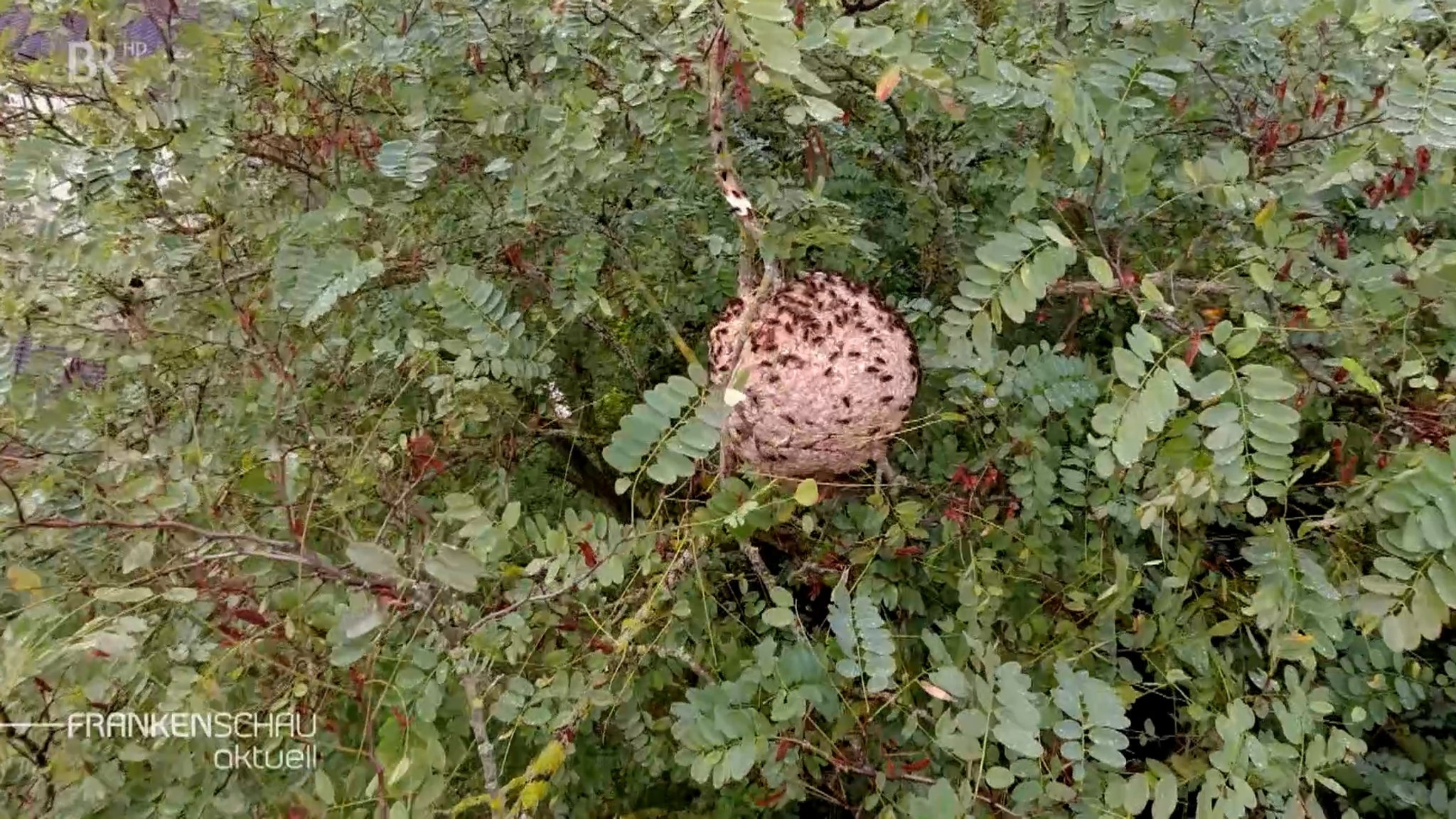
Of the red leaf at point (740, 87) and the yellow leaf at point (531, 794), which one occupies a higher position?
the red leaf at point (740, 87)

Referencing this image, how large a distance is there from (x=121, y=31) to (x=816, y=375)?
109cm

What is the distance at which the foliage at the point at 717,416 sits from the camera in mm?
835

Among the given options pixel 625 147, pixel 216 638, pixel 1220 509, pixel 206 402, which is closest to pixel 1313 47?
pixel 1220 509

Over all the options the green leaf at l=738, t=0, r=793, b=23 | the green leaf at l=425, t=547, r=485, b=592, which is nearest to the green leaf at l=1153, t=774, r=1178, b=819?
the green leaf at l=425, t=547, r=485, b=592

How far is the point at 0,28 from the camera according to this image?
1.25 m

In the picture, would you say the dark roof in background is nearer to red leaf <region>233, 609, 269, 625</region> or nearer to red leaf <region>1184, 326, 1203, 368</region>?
red leaf <region>233, 609, 269, 625</region>

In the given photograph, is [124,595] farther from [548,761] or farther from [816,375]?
[816,375]

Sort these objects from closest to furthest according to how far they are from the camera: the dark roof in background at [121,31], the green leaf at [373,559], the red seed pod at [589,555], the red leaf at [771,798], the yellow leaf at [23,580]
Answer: the green leaf at [373,559]
the yellow leaf at [23,580]
the red seed pod at [589,555]
the red leaf at [771,798]
the dark roof in background at [121,31]

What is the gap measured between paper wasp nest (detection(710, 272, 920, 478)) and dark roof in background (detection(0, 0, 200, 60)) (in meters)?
0.87

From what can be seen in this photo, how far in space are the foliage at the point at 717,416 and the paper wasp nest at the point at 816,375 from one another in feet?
0.20

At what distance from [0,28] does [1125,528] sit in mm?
1692

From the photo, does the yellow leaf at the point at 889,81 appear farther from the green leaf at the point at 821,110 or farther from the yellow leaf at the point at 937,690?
the yellow leaf at the point at 937,690

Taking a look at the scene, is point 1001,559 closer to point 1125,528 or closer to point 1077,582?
point 1077,582

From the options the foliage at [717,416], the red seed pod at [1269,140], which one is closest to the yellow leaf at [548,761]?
the foliage at [717,416]
